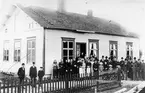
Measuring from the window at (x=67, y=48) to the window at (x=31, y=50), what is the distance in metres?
2.02

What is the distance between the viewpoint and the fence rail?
7625 millimetres

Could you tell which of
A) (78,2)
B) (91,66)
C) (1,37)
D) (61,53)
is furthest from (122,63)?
(1,37)

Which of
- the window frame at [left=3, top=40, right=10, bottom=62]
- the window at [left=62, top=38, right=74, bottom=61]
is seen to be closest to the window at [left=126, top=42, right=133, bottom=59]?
the window at [left=62, top=38, right=74, bottom=61]

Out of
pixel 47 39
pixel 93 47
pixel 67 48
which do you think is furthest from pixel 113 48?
pixel 47 39

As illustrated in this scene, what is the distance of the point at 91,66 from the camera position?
14391mm

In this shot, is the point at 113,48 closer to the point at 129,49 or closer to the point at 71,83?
the point at 129,49

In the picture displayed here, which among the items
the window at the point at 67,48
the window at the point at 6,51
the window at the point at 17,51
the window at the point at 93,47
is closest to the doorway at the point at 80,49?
the window at the point at 93,47

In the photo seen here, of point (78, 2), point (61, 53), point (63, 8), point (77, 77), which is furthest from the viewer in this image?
point (63, 8)

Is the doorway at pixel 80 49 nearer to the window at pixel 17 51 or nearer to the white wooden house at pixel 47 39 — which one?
the white wooden house at pixel 47 39

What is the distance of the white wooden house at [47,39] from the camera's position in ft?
46.5

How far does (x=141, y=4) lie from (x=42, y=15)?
847 cm

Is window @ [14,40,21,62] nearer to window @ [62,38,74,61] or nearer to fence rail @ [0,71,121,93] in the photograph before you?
window @ [62,38,74,61]

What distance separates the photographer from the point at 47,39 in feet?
46.0

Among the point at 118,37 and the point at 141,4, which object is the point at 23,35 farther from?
the point at 141,4
